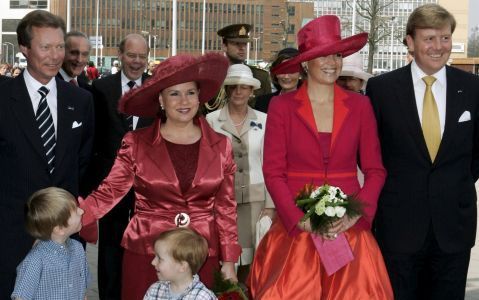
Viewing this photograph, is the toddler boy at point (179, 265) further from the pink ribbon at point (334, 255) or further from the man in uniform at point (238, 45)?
the man in uniform at point (238, 45)

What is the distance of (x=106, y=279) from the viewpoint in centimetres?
758

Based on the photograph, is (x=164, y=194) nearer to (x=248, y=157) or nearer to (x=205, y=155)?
(x=205, y=155)

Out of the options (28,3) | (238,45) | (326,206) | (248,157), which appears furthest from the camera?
(28,3)

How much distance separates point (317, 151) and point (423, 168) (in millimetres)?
691

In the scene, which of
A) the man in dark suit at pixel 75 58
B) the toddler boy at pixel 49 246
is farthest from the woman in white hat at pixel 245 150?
the toddler boy at pixel 49 246

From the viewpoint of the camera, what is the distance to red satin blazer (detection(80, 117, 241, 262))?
5.07 meters

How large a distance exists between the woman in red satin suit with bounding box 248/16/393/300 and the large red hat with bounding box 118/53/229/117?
383 millimetres

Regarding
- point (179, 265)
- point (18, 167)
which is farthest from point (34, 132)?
point (179, 265)

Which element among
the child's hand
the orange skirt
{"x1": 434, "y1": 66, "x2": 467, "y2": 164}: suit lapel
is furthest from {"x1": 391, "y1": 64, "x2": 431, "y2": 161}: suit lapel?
the child's hand

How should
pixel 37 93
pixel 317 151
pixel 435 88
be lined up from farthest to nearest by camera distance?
1. pixel 37 93
2. pixel 435 88
3. pixel 317 151

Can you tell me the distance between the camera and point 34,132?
5543 millimetres

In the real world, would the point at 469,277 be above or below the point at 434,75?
below

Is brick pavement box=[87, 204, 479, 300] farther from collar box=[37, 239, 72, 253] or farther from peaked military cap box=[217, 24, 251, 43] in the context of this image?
collar box=[37, 239, 72, 253]

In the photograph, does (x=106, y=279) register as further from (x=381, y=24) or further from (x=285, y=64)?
(x=381, y=24)
